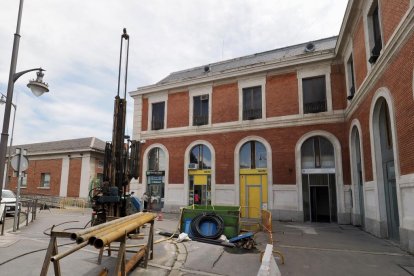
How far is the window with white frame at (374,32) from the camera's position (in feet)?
35.2

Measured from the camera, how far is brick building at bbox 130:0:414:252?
9.19 m

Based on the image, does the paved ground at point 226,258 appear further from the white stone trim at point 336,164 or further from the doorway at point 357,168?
the white stone trim at point 336,164

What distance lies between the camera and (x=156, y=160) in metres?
21.5

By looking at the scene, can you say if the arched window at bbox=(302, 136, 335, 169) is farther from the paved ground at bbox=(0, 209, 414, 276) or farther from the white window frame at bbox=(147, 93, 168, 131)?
the white window frame at bbox=(147, 93, 168, 131)

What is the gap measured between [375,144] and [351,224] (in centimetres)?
582

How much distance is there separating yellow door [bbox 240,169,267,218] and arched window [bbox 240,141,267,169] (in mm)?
346

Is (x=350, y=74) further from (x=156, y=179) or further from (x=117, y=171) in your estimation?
(x=156, y=179)

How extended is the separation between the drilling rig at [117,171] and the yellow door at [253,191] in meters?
8.99

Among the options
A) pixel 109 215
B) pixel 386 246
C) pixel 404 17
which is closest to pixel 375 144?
pixel 386 246

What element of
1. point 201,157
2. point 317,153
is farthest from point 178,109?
point 317,153

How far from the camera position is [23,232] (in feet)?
33.9

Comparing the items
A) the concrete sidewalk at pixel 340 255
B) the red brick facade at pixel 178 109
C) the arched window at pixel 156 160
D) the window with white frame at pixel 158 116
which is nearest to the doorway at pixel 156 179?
the arched window at pixel 156 160

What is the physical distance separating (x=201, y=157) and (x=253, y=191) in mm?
4367

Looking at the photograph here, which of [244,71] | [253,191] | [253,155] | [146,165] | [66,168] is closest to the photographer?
[253,191]
